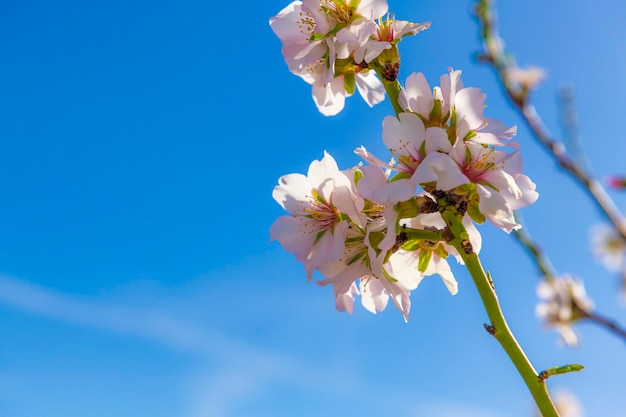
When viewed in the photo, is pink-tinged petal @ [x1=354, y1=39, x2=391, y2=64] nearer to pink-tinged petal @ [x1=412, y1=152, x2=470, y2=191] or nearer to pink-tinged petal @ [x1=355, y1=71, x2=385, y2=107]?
pink-tinged petal @ [x1=355, y1=71, x2=385, y2=107]

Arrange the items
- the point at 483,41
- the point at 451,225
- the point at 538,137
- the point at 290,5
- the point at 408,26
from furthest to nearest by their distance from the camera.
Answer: the point at 483,41
the point at 538,137
the point at 290,5
the point at 408,26
the point at 451,225

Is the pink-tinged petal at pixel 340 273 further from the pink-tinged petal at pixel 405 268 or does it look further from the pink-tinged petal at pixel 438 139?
the pink-tinged petal at pixel 438 139

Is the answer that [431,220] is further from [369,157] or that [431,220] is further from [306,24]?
[306,24]

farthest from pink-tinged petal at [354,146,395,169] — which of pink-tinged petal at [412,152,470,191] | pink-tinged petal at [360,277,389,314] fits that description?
pink-tinged petal at [360,277,389,314]

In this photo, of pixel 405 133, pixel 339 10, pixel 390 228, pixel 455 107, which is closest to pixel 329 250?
pixel 390 228

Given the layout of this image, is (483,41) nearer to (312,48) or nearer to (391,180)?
(312,48)

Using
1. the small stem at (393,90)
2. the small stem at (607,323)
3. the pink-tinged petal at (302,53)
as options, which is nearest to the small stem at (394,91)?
the small stem at (393,90)

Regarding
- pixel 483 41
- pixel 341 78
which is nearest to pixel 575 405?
pixel 483 41
